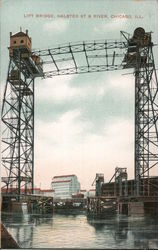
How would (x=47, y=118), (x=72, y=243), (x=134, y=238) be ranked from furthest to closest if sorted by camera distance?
(x=47, y=118) < (x=134, y=238) < (x=72, y=243)

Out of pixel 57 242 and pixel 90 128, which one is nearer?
pixel 57 242

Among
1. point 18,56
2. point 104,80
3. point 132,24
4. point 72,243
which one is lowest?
point 72,243

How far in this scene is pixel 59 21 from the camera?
1464 centimetres

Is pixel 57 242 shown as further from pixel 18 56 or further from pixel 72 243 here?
pixel 18 56

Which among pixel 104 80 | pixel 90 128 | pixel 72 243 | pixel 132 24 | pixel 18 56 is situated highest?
pixel 18 56

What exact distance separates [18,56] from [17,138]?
6.05 meters

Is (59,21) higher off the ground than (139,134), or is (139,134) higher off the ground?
(59,21)

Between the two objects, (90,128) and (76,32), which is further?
(90,128)

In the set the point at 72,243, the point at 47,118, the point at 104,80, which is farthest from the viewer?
the point at 104,80

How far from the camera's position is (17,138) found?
27266mm

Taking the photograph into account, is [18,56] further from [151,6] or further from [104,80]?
[151,6]

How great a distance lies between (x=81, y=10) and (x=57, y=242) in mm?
8597

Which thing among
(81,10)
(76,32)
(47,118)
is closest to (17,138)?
(47,118)

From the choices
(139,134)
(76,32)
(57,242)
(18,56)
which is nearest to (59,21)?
(76,32)
